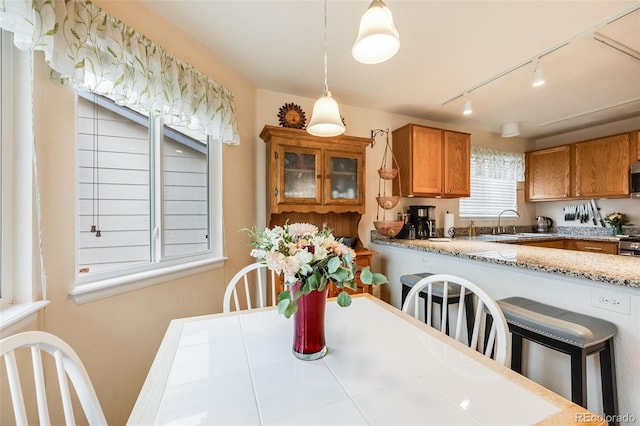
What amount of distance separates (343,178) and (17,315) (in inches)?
88.7

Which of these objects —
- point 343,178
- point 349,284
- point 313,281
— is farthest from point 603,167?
point 313,281

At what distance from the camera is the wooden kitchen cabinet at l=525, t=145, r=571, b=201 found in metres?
3.57

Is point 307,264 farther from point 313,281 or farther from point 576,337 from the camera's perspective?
point 576,337

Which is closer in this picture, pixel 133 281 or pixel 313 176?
pixel 133 281

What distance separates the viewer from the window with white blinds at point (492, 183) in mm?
3691

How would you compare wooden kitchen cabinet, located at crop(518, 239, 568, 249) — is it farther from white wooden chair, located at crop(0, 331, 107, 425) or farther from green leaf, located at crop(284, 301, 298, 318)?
white wooden chair, located at crop(0, 331, 107, 425)

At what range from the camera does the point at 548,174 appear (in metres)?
3.78

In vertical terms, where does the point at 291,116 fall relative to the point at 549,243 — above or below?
above

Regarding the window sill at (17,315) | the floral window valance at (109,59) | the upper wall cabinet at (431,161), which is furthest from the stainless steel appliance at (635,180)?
the window sill at (17,315)

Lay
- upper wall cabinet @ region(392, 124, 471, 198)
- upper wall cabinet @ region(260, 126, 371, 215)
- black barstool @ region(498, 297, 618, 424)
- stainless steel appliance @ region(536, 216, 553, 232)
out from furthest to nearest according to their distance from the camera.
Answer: stainless steel appliance @ region(536, 216, 553, 232) < upper wall cabinet @ region(392, 124, 471, 198) < upper wall cabinet @ region(260, 126, 371, 215) < black barstool @ region(498, 297, 618, 424)

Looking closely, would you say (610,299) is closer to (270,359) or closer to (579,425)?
(579,425)

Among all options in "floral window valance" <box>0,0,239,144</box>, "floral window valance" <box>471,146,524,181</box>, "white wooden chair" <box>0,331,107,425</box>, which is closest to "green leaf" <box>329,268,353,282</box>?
"white wooden chair" <box>0,331,107,425</box>

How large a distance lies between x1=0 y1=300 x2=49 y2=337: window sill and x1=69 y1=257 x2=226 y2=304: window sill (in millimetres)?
152

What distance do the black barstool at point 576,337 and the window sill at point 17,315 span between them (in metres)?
2.11
